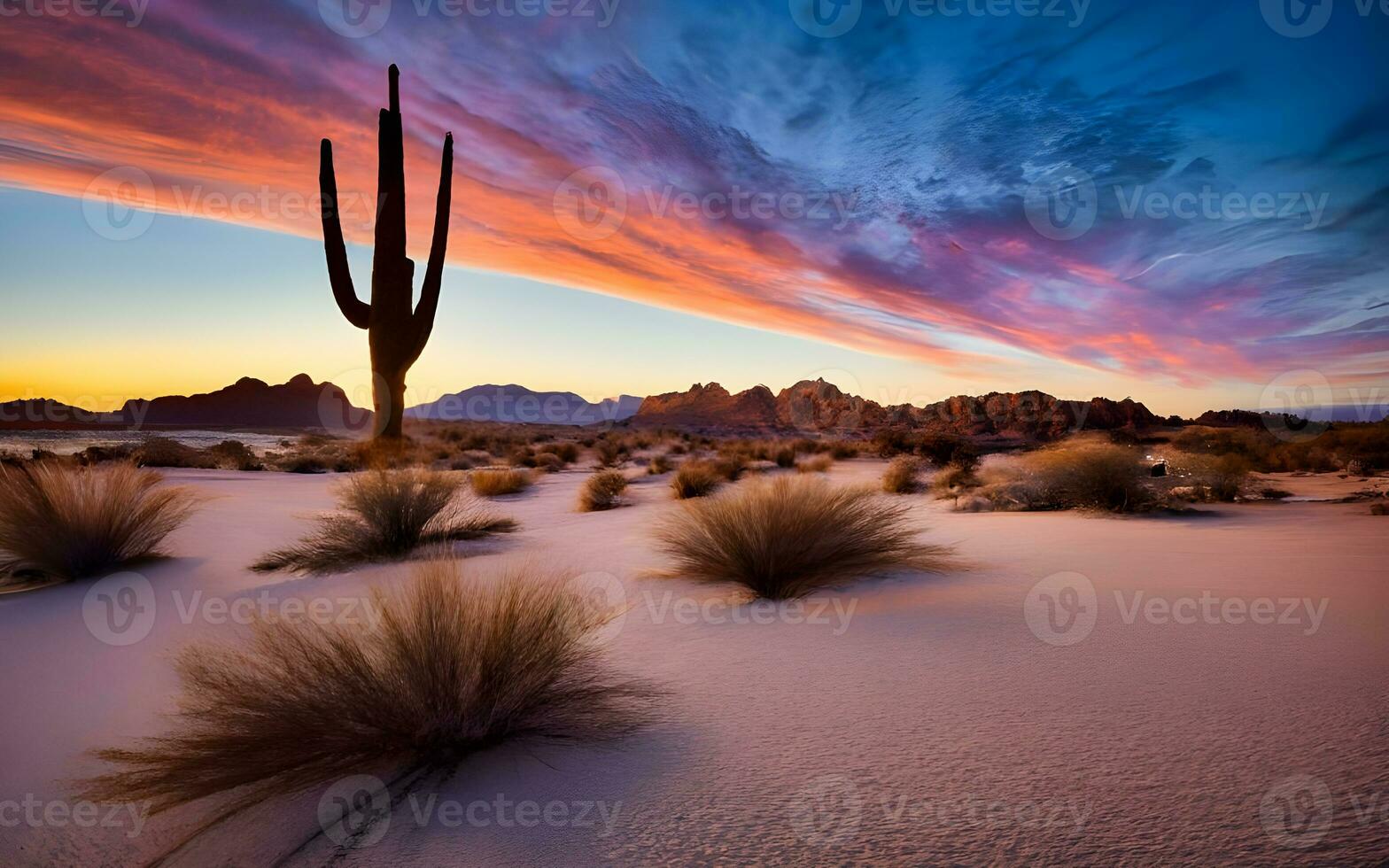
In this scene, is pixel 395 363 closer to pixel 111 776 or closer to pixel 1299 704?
pixel 111 776

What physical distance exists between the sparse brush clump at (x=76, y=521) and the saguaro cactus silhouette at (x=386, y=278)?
42.3 feet

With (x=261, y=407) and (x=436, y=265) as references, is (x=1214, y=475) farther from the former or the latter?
(x=261, y=407)

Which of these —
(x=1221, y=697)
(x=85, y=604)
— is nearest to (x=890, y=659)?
(x=1221, y=697)

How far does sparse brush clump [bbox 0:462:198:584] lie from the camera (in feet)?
21.5

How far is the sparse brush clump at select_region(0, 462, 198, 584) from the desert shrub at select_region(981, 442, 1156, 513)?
10.0m

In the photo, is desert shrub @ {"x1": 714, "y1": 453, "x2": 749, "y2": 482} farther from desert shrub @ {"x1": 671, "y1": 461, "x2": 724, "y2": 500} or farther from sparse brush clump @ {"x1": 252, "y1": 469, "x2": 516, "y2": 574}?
sparse brush clump @ {"x1": 252, "y1": 469, "x2": 516, "y2": 574}

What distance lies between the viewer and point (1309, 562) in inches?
211

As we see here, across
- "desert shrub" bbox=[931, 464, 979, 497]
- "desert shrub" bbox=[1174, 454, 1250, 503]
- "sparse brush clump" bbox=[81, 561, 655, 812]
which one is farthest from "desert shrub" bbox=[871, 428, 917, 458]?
"sparse brush clump" bbox=[81, 561, 655, 812]

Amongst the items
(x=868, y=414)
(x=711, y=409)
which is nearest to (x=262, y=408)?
(x=711, y=409)

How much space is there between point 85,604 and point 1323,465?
71.4ft

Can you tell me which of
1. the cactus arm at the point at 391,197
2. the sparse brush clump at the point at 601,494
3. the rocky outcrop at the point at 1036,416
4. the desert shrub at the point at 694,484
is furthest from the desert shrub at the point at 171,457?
the rocky outcrop at the point at 1036,416

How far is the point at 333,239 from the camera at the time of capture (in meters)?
19.6

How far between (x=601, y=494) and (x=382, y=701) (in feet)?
31.2

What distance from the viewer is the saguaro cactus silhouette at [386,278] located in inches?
778
